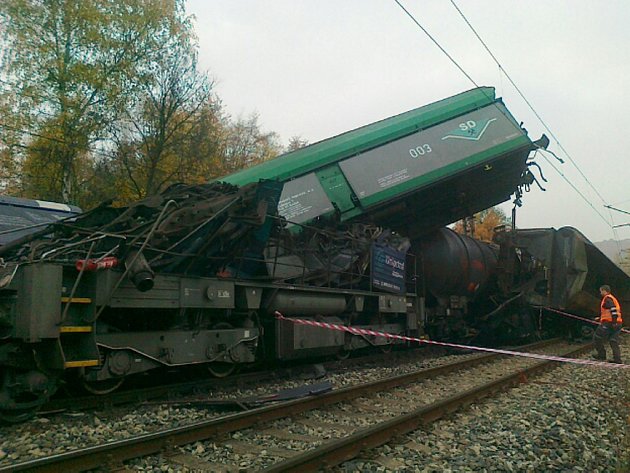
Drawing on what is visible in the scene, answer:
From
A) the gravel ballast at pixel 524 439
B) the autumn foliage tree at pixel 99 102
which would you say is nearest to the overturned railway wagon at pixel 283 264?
the gravel ballast at pixel 524 439

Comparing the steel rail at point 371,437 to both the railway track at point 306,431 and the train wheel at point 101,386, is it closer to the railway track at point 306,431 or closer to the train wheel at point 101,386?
the railway track at point 306,431

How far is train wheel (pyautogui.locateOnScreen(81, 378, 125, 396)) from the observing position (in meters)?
6.12

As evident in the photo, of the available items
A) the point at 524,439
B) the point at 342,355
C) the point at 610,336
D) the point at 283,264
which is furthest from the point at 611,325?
the point at 524,439

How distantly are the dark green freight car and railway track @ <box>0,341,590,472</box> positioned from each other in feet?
11.6

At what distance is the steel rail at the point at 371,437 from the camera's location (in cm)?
417

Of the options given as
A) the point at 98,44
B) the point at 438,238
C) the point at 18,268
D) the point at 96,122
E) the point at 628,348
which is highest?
the point at 98,44

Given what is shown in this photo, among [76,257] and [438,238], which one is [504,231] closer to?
[438,238]

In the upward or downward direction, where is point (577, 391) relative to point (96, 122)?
downward

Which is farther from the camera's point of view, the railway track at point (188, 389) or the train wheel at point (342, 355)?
the train wheel at point (342, 355)

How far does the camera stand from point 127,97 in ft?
63.3

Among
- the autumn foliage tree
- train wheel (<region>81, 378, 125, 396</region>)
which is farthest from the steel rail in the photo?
the autumn foliage tree

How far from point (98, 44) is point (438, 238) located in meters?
12.7

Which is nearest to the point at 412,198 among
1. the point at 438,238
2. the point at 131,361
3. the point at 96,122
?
the point at 438,238

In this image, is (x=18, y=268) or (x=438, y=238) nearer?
(x=18, y=268)
